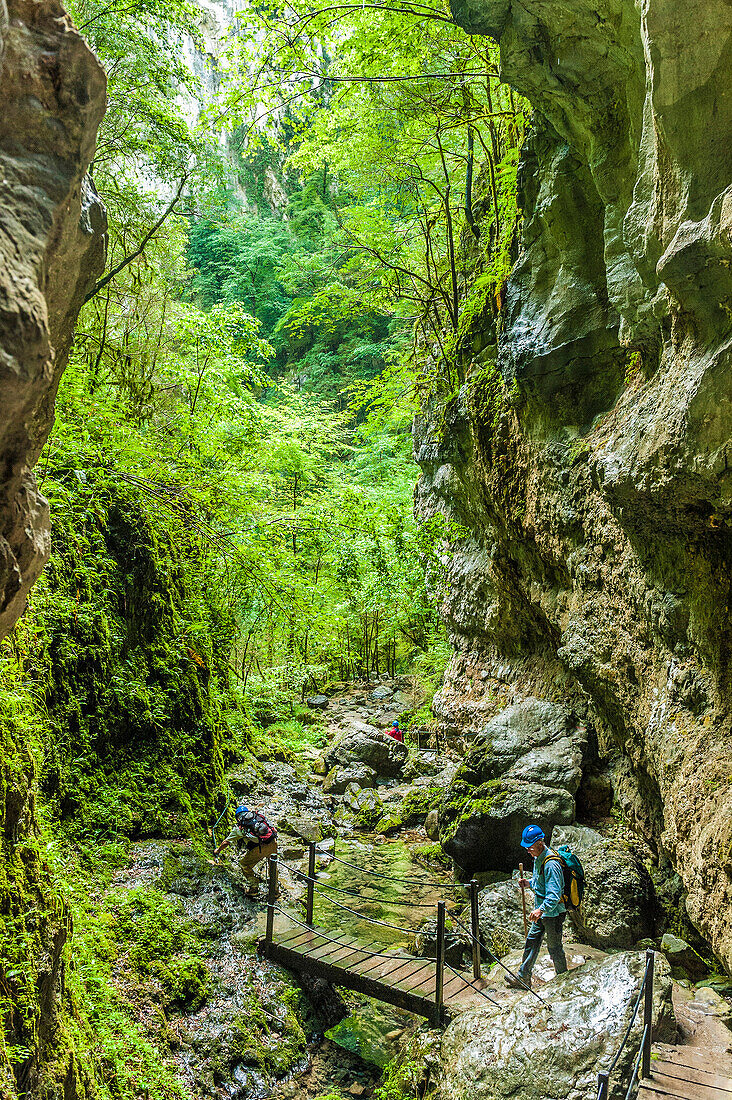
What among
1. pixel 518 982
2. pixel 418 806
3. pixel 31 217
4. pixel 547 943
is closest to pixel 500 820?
pixel 518 982

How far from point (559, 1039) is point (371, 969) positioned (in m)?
2.81

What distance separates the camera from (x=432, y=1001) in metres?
6.49

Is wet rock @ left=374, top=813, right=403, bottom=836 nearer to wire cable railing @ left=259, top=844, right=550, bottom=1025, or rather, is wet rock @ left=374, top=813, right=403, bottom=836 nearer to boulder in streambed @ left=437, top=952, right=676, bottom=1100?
wire cable railing @ left=259, top=844, right=550, bottom=1025

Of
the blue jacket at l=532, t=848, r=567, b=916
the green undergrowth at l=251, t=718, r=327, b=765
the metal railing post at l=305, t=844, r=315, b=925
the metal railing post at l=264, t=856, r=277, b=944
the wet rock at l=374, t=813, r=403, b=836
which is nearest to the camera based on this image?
the blue jacket at l=532, t=848, r=567, b=916

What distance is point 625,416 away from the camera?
7.29 meters

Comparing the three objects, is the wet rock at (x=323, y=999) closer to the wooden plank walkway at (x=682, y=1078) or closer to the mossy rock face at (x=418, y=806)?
the wooden plank walkway at (x=682, y=1078)

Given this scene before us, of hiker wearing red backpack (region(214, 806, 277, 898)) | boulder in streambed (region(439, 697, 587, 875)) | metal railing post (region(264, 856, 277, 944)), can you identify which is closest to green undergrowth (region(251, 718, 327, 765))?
hiker wearing red backpack (region(214, 806, 277, 898))

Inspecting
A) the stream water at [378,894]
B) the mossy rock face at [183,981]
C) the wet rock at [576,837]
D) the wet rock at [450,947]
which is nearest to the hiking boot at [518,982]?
the wet rock at [450,947]

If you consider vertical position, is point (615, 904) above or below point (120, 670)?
below

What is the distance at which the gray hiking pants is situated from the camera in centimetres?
589

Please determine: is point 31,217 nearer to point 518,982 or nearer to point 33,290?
point 33,290

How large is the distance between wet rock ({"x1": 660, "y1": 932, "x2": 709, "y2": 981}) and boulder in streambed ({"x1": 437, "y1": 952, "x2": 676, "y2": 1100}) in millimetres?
705

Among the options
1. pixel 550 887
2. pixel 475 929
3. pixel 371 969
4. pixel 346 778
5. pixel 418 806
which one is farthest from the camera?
pixel 346 778

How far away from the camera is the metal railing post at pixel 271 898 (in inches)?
308
